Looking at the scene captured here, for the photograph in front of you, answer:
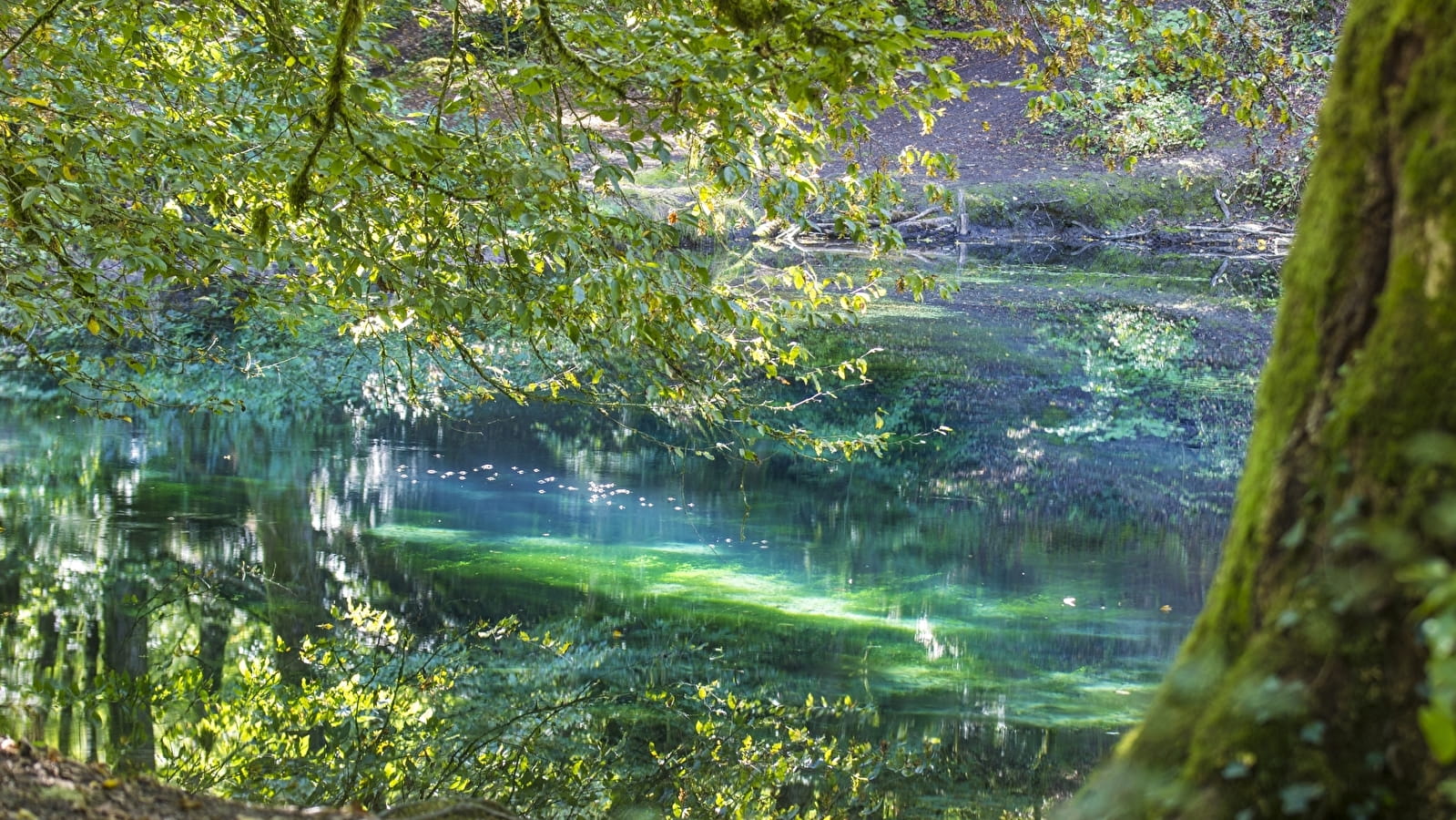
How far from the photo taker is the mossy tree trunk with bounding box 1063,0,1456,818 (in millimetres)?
1257

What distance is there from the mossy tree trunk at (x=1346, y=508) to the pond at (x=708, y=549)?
38.9 inches

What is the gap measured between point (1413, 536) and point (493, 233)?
11.1ft

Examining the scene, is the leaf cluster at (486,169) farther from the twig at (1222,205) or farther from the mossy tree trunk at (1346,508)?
the twig at (1222,205)

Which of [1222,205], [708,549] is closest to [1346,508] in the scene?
[708,549]

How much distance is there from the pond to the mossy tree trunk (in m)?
0.99

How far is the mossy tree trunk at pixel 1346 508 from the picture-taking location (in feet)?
4.12

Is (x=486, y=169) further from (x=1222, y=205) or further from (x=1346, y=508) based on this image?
(x=1222, y=205)

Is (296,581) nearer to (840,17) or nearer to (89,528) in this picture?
(89,528)

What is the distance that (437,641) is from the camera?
5.90 m

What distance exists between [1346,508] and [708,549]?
21.1 feet

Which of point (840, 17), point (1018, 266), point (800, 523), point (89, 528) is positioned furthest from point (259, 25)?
point (1018, 266)

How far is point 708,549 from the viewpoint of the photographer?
25.0 feet

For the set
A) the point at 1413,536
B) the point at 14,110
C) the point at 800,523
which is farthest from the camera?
the point at 800,523

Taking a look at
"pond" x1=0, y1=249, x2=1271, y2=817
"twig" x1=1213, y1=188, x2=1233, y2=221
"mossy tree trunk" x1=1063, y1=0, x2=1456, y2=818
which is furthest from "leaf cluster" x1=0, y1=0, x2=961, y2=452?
"twig" x1=1213, y1=188, x2=1233, y2=221
